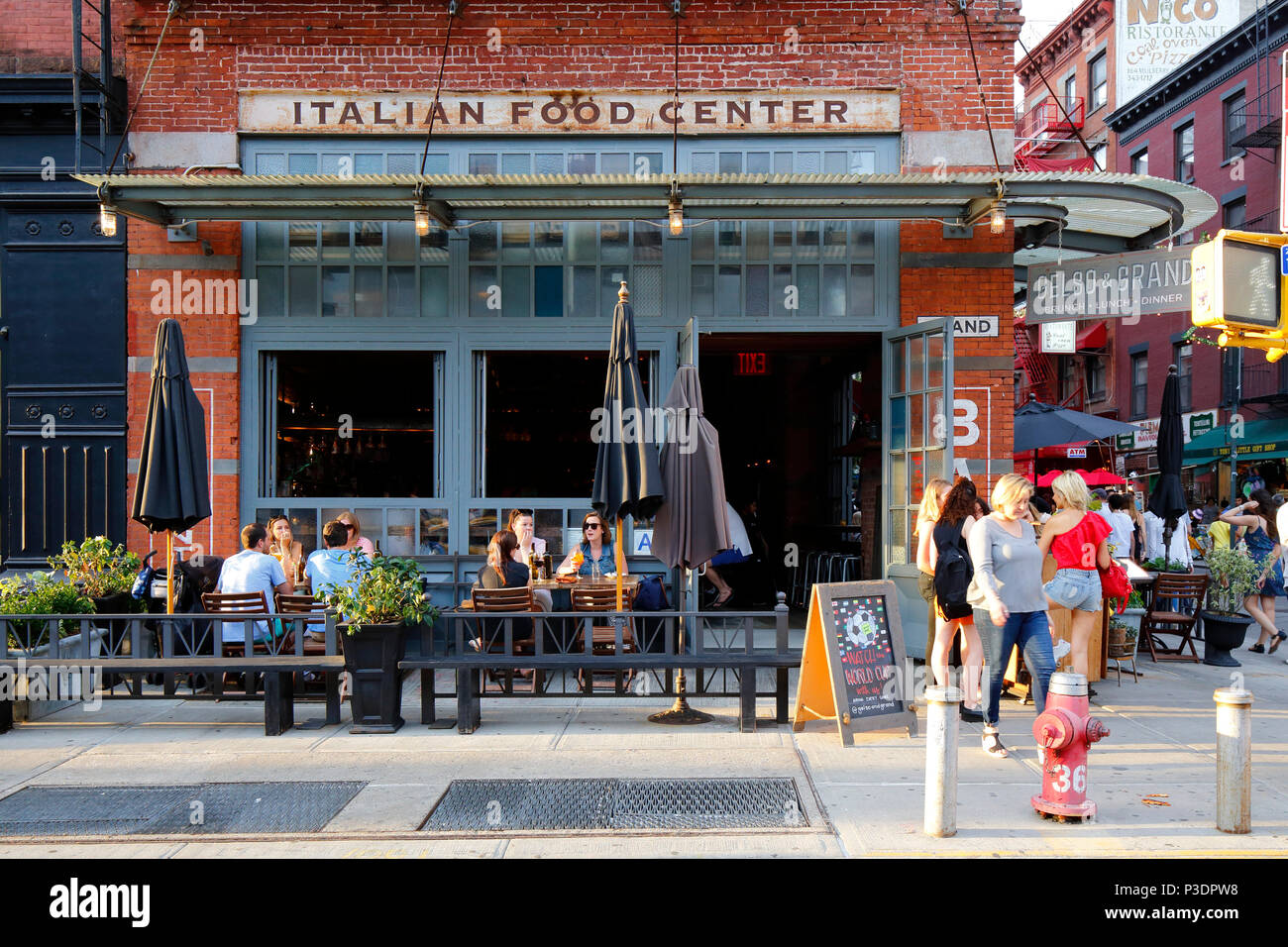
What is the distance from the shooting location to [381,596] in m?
7.52

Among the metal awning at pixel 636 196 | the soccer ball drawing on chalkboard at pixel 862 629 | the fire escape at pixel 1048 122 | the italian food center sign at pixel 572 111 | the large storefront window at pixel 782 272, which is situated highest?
the fire escape at pixel 1048 122

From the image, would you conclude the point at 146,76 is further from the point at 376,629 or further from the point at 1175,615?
the point at 1175,615

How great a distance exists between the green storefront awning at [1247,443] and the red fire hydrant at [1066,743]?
25374 millimetres

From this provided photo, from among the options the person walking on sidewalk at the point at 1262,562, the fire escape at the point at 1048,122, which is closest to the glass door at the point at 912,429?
the person walking on sidewalk at the point at 1262,562

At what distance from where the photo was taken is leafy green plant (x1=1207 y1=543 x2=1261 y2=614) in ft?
35.7

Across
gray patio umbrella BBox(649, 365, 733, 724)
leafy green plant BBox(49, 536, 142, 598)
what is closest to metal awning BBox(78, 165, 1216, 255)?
gray patio umbrella BBox(649, 365, 733, 724)

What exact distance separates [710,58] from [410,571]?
640cm

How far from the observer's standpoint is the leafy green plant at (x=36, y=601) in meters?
8.10

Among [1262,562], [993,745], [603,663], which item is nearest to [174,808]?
[603,663]

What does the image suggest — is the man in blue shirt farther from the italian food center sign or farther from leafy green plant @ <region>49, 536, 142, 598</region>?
the italian food center sign

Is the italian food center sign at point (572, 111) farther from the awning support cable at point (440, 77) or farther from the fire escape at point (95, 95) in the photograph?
the fire escape at point (95, 95)

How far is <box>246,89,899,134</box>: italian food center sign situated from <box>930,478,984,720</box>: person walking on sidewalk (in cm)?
481

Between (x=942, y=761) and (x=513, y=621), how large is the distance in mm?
4293
